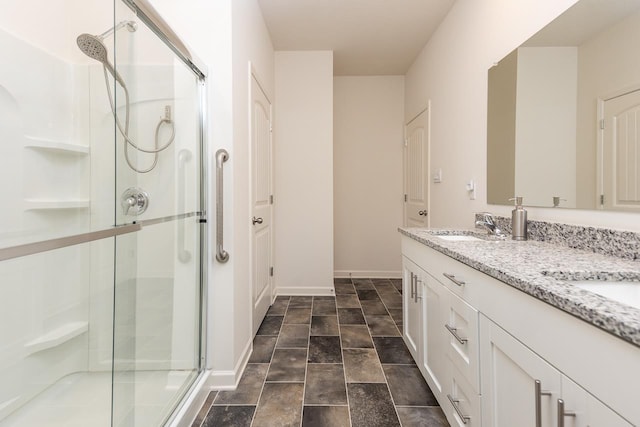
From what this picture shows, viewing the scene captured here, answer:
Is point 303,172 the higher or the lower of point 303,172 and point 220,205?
the higher

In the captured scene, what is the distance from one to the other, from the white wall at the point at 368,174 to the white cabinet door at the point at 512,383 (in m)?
2.83

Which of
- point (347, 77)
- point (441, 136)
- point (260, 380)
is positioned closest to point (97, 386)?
point (260, 380)

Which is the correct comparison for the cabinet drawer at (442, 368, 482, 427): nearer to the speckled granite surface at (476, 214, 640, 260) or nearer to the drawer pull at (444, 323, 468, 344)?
the drawer pull at (444, 323, 468, 344)

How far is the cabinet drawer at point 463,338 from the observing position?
1.00m

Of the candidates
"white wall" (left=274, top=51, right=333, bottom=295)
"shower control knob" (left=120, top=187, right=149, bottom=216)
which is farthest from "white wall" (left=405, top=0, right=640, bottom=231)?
"shower control knob" (left=120, top=187, right=149, bottom=216)

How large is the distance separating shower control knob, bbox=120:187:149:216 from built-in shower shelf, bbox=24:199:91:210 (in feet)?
1.10

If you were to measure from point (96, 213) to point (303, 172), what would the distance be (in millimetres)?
2130

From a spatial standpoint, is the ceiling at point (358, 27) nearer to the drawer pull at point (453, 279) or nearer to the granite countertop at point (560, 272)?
the granite countertop at point (560, 272)

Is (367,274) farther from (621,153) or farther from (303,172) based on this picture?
(621,153)

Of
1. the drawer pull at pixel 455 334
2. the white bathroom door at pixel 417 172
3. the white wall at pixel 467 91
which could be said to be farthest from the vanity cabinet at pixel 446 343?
the white bathroom door at pixel 417 172

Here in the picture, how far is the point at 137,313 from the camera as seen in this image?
121 cm

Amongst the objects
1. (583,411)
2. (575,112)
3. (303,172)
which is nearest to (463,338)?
(583,411)

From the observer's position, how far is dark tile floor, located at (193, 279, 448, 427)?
53.1 inches

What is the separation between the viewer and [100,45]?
1250mm
